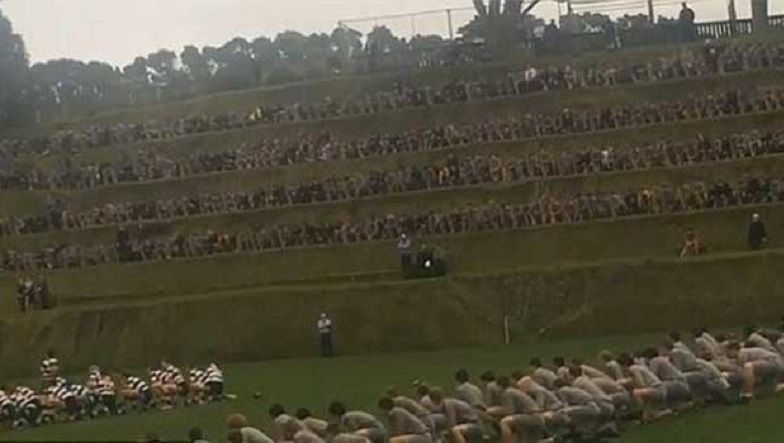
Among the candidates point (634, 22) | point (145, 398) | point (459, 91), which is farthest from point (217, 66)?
point (145, 398)

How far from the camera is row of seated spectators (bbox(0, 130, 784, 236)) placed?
53.4m

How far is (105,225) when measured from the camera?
57.0m

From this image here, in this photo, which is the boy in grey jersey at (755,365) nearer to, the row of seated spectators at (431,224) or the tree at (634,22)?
the row of seated spectators at (431,224)

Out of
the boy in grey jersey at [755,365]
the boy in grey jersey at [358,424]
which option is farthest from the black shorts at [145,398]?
the boy in grey jersey at [358,424]

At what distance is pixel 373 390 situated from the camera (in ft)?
105

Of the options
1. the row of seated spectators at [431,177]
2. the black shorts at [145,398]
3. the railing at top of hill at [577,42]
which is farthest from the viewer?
the railing at top of hill at [577,42]

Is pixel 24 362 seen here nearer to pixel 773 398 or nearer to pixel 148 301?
pixel 148 301

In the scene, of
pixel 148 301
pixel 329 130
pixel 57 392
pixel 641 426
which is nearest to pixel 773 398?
pixel 641 426

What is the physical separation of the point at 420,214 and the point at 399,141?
321 inches

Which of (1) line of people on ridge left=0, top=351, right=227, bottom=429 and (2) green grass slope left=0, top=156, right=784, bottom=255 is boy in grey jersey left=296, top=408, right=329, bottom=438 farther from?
(2) green grass slope left=0, top=156, right=784, bottom=255

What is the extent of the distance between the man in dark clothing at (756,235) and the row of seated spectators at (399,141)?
1059cm

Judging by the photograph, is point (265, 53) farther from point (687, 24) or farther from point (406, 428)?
point (406, 428)

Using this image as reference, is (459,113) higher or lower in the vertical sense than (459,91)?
lower

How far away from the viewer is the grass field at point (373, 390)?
23.8 m
